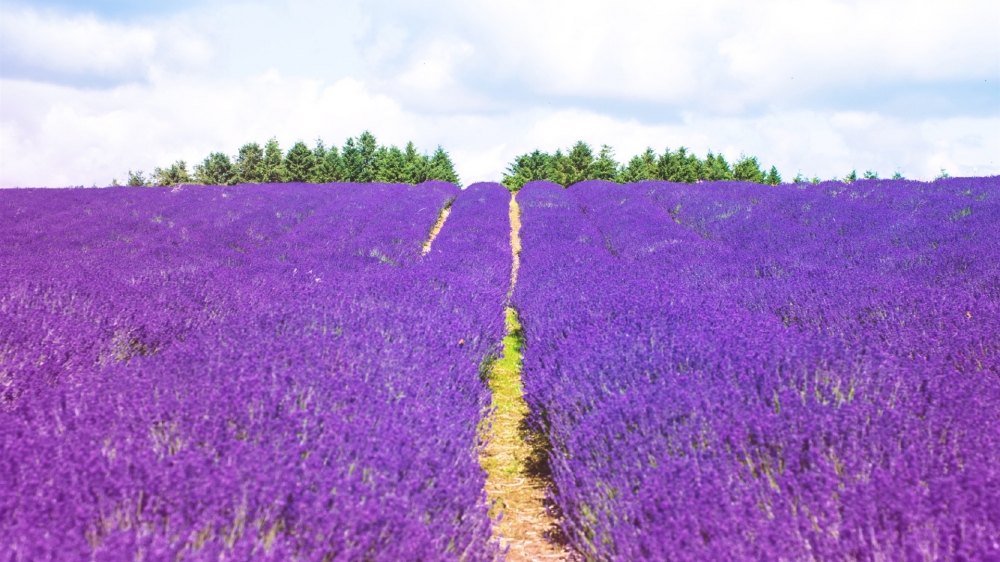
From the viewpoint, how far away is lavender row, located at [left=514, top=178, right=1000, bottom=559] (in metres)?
1.64

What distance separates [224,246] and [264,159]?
2932 centimetres

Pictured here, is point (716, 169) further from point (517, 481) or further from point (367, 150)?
point (517, 481)

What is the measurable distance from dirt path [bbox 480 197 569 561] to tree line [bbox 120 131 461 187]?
79.1 feet

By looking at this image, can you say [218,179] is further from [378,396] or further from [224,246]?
[378,396]

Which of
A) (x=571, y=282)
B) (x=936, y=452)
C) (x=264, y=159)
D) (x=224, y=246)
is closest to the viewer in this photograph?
(x=936, y=452)

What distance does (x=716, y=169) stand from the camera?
29.3 metres

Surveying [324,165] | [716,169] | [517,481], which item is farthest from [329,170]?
[517,481]

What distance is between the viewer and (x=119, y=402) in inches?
79.9

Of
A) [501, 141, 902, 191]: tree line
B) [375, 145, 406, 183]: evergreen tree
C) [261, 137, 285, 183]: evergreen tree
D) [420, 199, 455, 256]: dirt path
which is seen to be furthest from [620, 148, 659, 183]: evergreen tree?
[261, 137, 285, 183]: evergreen tree

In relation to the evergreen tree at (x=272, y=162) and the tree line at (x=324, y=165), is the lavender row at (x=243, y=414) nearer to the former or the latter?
the tree line at (x=324, y=165)

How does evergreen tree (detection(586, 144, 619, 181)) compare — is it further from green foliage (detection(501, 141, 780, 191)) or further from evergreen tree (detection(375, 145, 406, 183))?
evergreen tree (detection(375, 145, 406, 183))

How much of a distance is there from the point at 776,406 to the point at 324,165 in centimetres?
3092

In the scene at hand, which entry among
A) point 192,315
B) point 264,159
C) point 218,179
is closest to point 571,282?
point 192,315

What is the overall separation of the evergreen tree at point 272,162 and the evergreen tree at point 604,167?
693 inches
